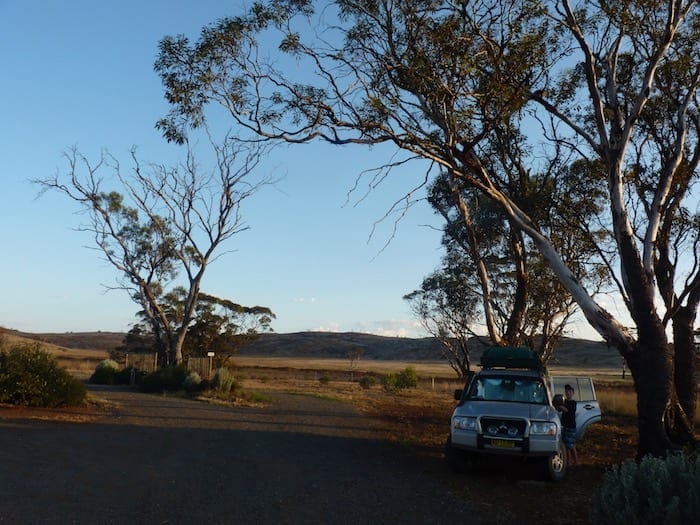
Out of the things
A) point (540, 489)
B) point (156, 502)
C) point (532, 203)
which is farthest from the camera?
point (532, 203)

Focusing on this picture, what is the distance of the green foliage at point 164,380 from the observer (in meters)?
26.6

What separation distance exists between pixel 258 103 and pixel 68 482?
9.11 m

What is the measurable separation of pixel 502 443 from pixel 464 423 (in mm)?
698

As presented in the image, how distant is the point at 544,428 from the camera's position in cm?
1017

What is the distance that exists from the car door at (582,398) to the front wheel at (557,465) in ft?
8.05

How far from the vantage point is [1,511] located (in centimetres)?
700

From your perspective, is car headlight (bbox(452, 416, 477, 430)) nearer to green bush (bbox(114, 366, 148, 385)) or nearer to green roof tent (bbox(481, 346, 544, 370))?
green roof tent (bbox(481, 346, 544, 370))

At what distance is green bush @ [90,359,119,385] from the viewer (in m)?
31.6

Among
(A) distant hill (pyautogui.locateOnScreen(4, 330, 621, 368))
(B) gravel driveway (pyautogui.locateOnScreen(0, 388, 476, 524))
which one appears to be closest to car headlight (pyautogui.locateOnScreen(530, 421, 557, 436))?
(B) gravel driveway (pyautogui.locateOnScreen(0, 388, 476, 524))

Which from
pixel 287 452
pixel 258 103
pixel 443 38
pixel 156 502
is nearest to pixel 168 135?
pixel 258 103

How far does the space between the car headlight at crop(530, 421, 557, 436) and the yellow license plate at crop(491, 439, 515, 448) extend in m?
0.39

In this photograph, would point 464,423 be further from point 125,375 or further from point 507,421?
point 125,375

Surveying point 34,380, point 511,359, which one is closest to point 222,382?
point 34,380

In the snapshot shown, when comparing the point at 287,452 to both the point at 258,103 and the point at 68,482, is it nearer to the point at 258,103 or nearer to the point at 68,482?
the point at 68,482
